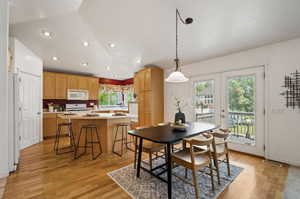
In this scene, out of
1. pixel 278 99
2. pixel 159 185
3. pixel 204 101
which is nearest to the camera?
pixel 159 185

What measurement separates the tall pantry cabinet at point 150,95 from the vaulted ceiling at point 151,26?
1.78 ft

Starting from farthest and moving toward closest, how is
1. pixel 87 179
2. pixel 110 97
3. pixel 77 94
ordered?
pixel 110 97 → pixel 77 94 → pixel 87 179

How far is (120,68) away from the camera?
19.7ft

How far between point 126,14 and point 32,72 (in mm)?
3274

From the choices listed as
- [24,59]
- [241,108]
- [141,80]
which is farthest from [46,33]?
[241,108]

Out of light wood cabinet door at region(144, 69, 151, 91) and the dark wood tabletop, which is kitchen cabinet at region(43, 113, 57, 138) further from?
the dark wood tabletop

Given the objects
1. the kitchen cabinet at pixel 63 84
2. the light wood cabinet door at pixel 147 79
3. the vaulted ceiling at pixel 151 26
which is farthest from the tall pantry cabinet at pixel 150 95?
the kitchen cabinet at pixel 63 84

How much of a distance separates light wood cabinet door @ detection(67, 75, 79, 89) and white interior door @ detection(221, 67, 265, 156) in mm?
5389

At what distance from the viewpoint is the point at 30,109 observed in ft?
12.6

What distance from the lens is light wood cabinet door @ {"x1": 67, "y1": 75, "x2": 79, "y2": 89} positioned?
545cm

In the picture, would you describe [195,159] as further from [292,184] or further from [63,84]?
[63,84]

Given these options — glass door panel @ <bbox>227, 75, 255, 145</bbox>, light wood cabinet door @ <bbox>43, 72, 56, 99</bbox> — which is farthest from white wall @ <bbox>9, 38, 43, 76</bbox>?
glass door panel @ <bbox>227, 75, 255, 145</bbox>

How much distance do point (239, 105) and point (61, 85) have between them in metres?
6.04

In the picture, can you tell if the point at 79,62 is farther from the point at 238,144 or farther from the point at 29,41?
the point at 238,144
